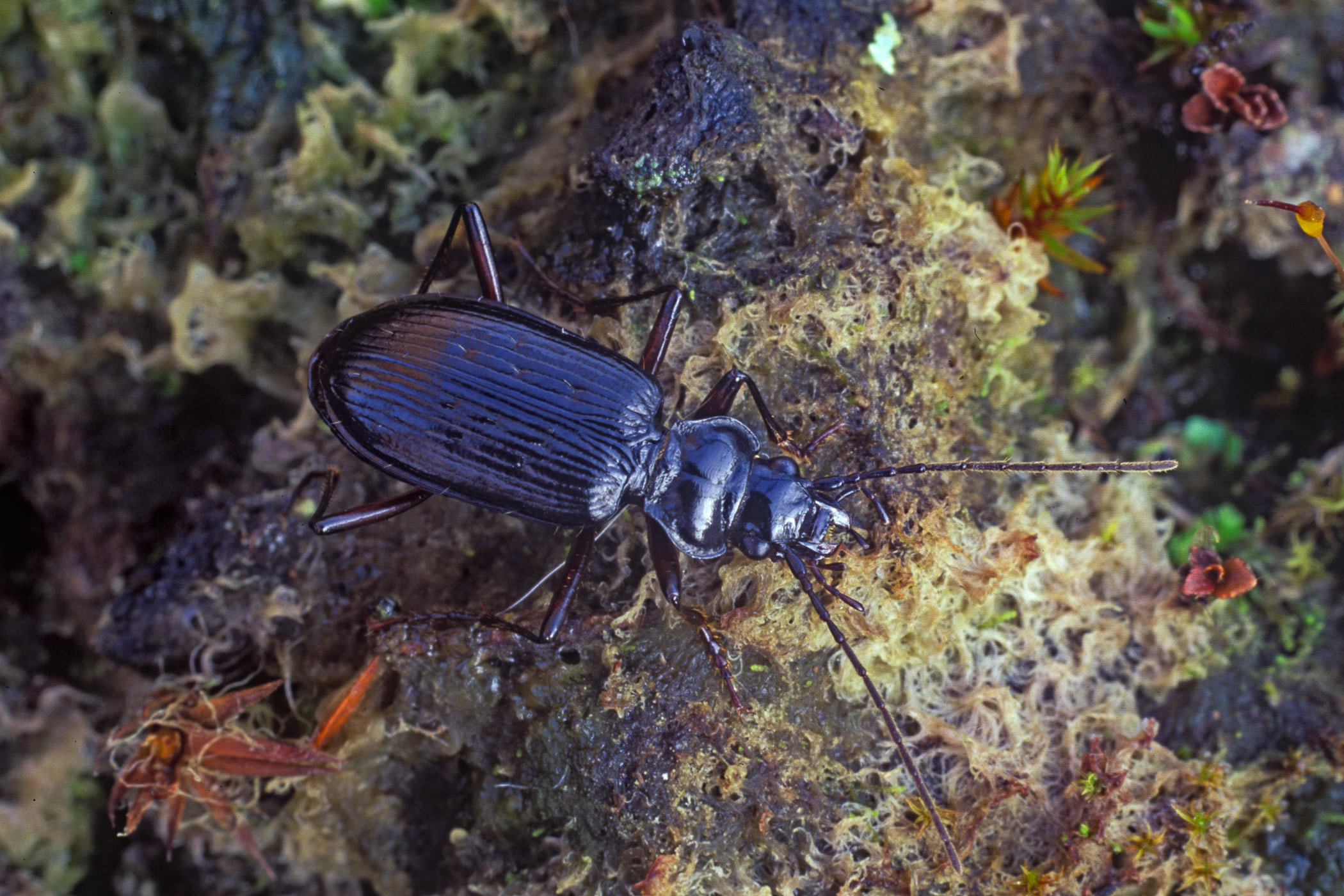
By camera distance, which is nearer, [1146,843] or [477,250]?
[1146,843]

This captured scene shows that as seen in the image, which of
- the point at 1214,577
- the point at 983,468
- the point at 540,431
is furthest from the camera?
the point at 1214,577

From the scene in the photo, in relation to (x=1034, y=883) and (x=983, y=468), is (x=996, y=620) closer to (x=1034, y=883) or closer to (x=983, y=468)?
(x=983, y=468)

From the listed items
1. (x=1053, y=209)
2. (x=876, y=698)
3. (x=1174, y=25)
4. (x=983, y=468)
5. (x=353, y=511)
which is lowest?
(x=876, y=698)

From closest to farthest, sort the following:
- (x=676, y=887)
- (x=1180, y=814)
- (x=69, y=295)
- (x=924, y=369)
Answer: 1. (x=676, y=887)
2. (x=1180, y=814)
3. (x=924, y=369)
4. (x=69, y=295)

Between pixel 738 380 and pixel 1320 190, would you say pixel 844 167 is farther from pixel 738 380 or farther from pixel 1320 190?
pixel 1320 190

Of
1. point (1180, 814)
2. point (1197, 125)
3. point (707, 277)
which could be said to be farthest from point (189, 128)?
point (1180, 814)

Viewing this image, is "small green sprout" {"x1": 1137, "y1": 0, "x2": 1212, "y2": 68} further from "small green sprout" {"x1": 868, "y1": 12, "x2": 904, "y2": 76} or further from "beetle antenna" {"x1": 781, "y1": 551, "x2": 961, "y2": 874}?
"beetle antenna" {"x1": 781, "y1": 551, "x2": 961, "y2": 874}

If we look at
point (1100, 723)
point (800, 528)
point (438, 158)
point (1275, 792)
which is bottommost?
point (1275, 792)

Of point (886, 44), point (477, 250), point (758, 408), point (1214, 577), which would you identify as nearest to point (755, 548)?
point (758, 408)
